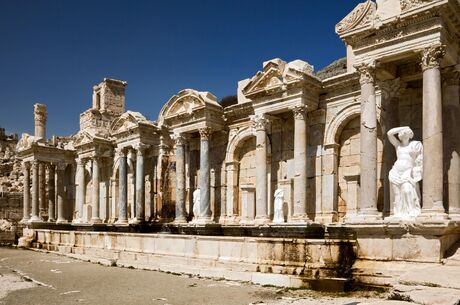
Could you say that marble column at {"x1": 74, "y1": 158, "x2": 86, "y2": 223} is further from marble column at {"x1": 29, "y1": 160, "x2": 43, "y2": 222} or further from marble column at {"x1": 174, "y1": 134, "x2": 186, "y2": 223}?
marble column at {"x1": 174, "y1": 134, "x2": 186, "y2": 223}

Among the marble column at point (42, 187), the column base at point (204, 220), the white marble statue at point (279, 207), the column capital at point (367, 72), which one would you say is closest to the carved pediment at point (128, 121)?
the column base at point (204, 220)

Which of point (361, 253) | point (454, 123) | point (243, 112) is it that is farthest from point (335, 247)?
point (243, 112)

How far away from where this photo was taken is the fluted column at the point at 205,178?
2036cm

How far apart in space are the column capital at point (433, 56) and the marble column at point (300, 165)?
239 inches

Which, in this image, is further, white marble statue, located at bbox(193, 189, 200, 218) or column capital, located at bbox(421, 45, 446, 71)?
white marble statue, located at bbox(193, 189, 200, 218)

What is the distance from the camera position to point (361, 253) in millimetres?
11281

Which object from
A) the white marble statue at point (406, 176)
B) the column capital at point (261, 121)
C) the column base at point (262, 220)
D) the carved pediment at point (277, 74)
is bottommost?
the column base at point (262, 220)

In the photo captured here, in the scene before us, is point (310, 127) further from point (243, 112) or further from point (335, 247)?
point (335, 247)

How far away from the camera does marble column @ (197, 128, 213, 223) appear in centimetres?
2034

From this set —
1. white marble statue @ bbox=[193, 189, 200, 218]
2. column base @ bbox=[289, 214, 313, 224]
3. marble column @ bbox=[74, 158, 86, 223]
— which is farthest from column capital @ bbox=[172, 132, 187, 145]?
marble column @ bbox=[74, 158, 86, 223]

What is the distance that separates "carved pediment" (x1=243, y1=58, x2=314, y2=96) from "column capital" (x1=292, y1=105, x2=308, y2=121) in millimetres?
1012

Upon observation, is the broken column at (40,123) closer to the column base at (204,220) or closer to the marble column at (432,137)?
the column base at (204,220)

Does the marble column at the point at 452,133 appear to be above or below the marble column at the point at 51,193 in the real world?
above

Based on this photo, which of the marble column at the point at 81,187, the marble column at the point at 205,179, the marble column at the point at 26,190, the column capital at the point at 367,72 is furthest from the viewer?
the marble column at the point at 26,190
